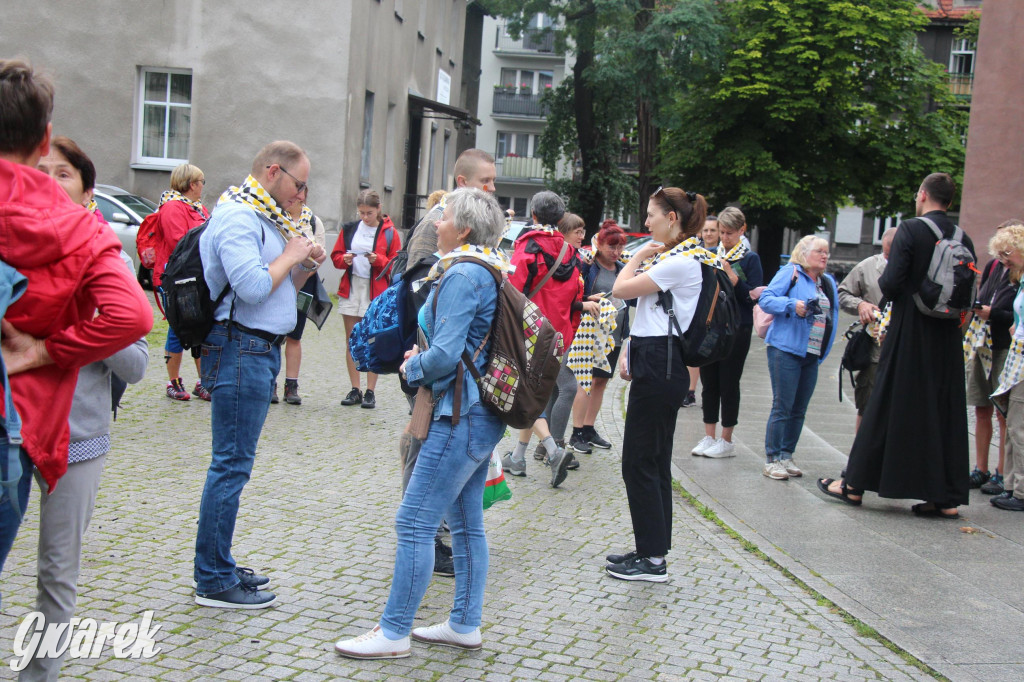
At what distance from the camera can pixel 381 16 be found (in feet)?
80.2

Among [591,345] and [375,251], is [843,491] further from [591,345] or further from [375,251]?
[375,251]

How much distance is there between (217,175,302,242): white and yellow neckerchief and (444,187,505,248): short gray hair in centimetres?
78

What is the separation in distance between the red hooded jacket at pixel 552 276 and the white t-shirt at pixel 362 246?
120 inches

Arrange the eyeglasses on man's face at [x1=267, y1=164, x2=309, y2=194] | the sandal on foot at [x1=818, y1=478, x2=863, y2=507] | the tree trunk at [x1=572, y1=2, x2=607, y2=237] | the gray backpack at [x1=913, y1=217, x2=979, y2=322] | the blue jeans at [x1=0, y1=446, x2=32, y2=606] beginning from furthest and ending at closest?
the tree trunk at [x1=572, y1=2, x2=607, y2=237] → the sandal on foot at [x1=818, y1=478, x2=863, y2=507] → the gray backpack at [x1=913, y1=217, x2=979, y2=322] → the eyeglasses on man's face at [x1=267, y1=164, x2=309, y2=194] → the blue jeans at [x1=0, y1=446, x2=32, y2=606]

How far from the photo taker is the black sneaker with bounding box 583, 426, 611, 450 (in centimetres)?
916

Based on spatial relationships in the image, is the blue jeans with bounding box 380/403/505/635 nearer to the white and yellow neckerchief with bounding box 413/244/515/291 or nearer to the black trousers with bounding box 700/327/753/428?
the white and yellow neckerchief with bounding box 413/244/515/291

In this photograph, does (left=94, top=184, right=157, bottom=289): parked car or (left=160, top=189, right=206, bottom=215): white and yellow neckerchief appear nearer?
(left=160, top=189, right=206, bottom=215): white and yellow neckerchief

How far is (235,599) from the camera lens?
15.2ft

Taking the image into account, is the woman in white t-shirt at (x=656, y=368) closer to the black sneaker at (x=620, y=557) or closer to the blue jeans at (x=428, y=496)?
the black sneaker at (x=620, y=557)

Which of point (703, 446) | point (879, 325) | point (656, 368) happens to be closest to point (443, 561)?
point (656, 368)

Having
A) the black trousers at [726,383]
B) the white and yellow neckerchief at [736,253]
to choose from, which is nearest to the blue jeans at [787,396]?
the black trousers at [726,383]

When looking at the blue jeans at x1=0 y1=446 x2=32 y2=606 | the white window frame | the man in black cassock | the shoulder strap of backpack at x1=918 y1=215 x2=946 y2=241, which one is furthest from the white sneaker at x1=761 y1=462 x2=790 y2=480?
the white window frame

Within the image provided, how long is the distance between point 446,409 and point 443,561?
1560mm

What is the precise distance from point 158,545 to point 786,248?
179ft
